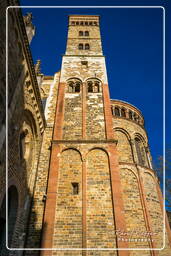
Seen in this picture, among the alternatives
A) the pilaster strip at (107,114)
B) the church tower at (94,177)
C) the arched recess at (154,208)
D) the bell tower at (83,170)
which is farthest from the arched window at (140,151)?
the bell tower at (83,170)

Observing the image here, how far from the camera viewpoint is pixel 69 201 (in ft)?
28.7

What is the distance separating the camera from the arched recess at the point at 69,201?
305 inches

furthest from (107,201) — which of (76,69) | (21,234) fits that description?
(76,69)

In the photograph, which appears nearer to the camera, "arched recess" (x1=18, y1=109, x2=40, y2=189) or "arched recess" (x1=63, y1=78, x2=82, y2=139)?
"arched recess" (x1=18, y1=109, x2=40, y2=189)

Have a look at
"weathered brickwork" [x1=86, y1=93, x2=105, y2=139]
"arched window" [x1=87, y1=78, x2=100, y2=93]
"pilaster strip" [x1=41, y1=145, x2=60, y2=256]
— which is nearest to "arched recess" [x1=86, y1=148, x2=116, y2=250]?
"weathered brickwork" [x1=86, y1=93, x2=105, y2=139]

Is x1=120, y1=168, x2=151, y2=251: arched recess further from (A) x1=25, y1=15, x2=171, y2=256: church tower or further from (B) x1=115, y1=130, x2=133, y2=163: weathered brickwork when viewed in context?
(B) x1=115, y1=130, x2=133, y2=163: weathered brickwork

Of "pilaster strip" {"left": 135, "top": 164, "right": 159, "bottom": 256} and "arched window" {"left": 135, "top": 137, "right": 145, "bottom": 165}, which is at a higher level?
"arched window" {"left": 135, "top": 137, "right": 145, "bottom": 165}

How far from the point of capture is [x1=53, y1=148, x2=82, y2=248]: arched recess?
25.5ft

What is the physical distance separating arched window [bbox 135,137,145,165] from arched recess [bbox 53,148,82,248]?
6.40m

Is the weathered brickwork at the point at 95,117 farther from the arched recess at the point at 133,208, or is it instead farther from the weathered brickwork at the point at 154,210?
the weathered brickwork at the point at 154,210

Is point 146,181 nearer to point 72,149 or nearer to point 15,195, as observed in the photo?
point 72,149

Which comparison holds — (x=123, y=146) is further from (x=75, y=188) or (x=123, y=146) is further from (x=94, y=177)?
(x=75, y=188)

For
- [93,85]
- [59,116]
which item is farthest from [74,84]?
[59,116]

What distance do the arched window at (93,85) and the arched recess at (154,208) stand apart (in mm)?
7488
